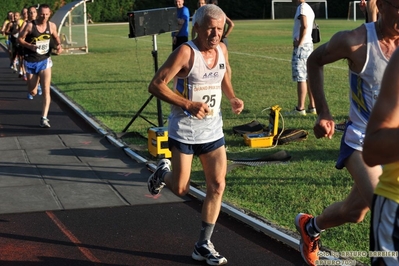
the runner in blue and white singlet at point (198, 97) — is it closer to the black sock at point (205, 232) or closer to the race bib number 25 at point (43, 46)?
the black sock at point (205, 232)

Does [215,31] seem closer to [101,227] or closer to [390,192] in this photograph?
[101,227]

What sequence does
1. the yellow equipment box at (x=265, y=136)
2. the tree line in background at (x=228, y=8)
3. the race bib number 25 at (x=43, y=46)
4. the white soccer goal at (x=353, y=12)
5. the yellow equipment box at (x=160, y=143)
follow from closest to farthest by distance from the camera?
the yellow equipment box at (x=160, y=143) → the yellow equipment box at (x=265, y=136) → the race bib number 25 at (x=43, y=46) → the white soccer goal at (x=353, y=12) → the tree line in background at (x=228, y=8)

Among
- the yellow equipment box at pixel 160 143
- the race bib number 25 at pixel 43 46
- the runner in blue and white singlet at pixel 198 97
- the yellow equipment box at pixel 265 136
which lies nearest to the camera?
the runner in blue and white singlet at pixel 198 97

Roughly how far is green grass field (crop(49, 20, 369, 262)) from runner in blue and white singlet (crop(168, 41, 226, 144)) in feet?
4.28

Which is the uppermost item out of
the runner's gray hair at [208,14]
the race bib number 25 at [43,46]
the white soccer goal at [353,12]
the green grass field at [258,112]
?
the runner's gray hair at [208,14]

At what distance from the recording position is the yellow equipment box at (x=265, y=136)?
417 inches

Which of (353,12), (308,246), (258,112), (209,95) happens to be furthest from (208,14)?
(353,12)

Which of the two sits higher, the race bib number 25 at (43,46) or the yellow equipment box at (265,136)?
the race bib number 25 at (43,46)

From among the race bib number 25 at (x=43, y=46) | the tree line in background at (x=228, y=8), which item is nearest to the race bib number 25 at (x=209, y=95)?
the race bib number 25 at (x=43, y=46)

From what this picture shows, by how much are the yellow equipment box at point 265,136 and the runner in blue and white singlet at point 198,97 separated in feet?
14.6

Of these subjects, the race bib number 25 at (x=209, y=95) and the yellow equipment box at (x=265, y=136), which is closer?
the race bib number 25 at (x=209, y=95)

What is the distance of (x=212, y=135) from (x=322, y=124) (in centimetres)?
158

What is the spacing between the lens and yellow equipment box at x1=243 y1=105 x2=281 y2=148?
34.8ft

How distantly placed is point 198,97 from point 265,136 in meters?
4.73
